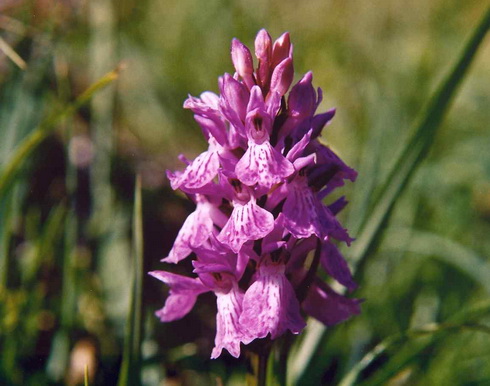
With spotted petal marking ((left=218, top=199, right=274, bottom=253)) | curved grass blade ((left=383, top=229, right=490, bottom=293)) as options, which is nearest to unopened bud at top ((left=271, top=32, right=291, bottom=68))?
spotted petal marking ((left=218, top=199, right=274, bottom=253))

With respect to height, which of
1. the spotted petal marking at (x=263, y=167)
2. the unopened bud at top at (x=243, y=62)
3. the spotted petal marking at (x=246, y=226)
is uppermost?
the unopened bud at top at (x=243, y=62)

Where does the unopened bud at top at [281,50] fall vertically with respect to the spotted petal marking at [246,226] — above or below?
above

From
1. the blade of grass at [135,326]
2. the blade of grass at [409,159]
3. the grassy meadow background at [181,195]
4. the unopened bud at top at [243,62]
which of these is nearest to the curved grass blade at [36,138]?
the grassy meadow background at [181,195]

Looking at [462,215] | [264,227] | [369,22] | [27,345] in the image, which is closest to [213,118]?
[264,227]

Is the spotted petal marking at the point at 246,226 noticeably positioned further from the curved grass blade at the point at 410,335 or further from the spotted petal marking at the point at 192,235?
the curved grass blade at the point at 410,335

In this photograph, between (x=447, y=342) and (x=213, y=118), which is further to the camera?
(x=447, y=342)

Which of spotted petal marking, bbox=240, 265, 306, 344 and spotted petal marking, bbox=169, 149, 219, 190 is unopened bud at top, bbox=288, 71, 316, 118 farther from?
spotted petal marking, bbox=240, 265, 306, 344

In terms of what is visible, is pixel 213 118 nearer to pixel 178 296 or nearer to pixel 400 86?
pixel 178 296
